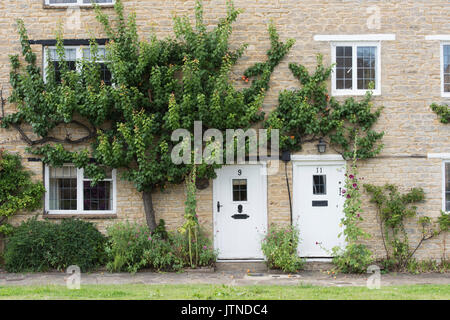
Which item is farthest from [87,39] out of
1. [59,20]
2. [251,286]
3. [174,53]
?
[251,286]

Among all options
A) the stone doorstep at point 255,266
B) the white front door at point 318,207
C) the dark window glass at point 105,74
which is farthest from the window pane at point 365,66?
the dark window glass at point 105,74

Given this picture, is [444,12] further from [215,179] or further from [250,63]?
[215,179]

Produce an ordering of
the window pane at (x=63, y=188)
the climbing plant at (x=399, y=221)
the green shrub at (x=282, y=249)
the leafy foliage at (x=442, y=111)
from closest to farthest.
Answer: the green shrub at (x=282, y=249) → the climbing plant at (x=399, y=221) → the leafy foliage at (x=442, y=111) → the window pane at (x=63, y=188)

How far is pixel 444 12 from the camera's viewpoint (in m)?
11.1

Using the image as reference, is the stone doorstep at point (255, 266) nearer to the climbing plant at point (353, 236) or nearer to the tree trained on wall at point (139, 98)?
the climbing plant at point (353, 236)

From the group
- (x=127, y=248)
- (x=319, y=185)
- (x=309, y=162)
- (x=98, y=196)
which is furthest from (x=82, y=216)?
(x=319, y=185)

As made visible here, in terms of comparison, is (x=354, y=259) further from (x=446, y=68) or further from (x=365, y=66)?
(x=446, y=68)

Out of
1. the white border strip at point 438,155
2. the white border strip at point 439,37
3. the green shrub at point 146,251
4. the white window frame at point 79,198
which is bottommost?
the green shrub at point 146,251

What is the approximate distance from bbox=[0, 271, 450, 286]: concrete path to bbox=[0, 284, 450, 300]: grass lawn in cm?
57

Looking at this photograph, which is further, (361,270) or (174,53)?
(174,53)

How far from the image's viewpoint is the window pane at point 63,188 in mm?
11227

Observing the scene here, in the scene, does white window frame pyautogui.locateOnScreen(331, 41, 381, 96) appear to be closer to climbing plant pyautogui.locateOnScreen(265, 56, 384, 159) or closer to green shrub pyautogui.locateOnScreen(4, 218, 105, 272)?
climbing plant pyautogui.locateOnScreen(265, 56, 384, 159)

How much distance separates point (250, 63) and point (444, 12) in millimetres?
4601

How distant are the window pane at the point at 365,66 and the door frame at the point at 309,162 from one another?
5.85 ft
